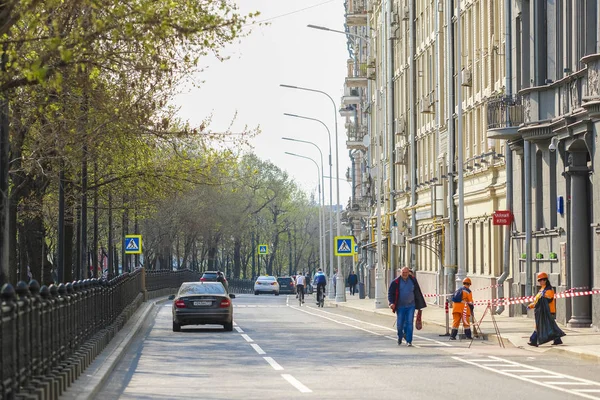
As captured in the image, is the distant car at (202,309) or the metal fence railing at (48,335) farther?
the distant car at (202,309)

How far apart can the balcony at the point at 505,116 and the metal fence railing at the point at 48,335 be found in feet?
47.4

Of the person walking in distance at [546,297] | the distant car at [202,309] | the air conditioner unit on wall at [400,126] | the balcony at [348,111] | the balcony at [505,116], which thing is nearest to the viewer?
the person walking in distance at [546,297]

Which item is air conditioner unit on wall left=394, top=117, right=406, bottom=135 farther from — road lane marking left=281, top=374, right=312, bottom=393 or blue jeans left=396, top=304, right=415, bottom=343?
road lane marking left=281, top=374, right=312, bottom=393

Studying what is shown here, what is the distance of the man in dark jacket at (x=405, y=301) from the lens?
30078 mm

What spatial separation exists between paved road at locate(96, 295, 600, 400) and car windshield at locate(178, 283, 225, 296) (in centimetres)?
243

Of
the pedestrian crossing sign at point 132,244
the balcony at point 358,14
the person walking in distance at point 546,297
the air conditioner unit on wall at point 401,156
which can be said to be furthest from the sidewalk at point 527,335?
the balcony at point 358,14

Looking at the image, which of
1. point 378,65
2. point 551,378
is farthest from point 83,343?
point 378,65

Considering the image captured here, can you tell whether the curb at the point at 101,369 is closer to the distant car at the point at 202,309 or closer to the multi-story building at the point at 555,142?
the distant car at the point at 202,309

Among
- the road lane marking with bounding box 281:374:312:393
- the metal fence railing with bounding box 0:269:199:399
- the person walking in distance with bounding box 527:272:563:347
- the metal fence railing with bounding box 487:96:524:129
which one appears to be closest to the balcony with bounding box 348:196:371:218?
the metal fence railing with bounding box 487:96:524:129

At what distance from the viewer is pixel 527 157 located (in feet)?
131

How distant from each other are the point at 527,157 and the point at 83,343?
19.8 meters

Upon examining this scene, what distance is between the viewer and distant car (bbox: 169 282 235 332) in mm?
38062

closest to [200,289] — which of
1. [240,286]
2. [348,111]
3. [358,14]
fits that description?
[358,14]

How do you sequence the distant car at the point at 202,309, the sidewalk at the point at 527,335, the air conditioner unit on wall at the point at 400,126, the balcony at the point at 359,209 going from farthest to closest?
the balcony at the point at 359,209 < the air conditioner unit on wall at the point at 400,126 < the distant car at the point at 202,309 < the sidewalk at the point at 527,335
